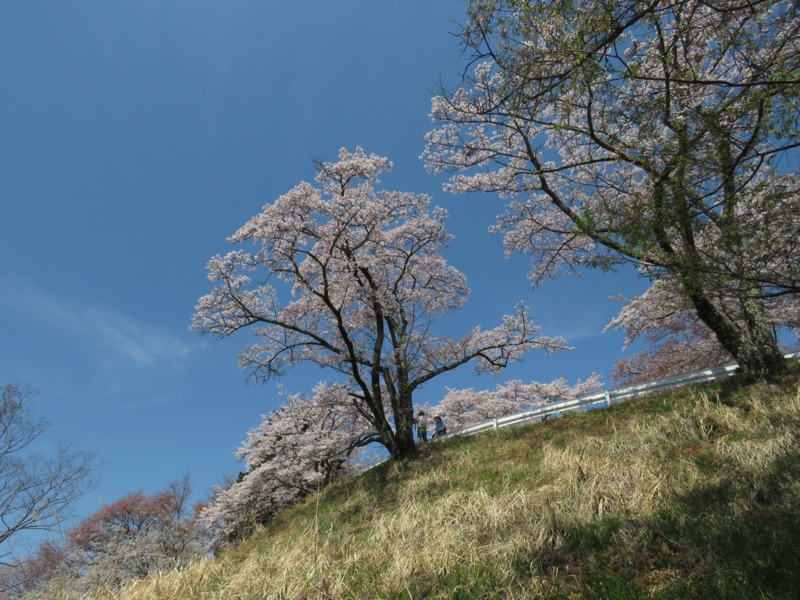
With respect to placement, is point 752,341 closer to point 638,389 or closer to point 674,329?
point 638,389

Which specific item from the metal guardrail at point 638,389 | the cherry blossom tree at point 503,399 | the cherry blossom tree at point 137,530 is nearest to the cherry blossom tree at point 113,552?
the cherry blossom tree at point 137,530

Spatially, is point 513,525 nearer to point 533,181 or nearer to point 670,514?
point 670,514

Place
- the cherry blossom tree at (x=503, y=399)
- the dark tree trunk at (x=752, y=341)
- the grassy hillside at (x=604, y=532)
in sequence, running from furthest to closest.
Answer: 1. the cherry blossom tree at (x=503, y=399)
2. the dark tree trunk at (x=752, y=341)
3. the grassy hillside at (x=604, y=532)

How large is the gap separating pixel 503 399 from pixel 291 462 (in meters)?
16.2

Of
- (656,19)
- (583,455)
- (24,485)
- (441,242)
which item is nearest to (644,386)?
(583,455)

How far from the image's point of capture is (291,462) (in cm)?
1952

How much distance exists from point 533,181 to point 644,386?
6952mm

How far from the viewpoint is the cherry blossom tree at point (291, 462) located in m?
19.1

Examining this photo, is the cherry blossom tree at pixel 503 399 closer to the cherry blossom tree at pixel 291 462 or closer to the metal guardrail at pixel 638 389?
the cherry blossom tree at pixel 291 462

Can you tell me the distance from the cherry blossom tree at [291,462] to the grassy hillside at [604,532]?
1028 centimetres

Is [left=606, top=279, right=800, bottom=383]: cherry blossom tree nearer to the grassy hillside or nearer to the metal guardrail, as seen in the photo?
the metal guardrail

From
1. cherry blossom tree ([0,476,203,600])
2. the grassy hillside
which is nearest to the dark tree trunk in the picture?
the grassy hillside

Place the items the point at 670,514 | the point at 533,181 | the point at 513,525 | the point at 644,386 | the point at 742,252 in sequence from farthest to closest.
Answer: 1. the point at 644,386
2. the point at 533,181
3. the point at 742,252
4. the point at 513,525
5. the point at 670,514

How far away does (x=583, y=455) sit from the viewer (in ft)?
25.6
